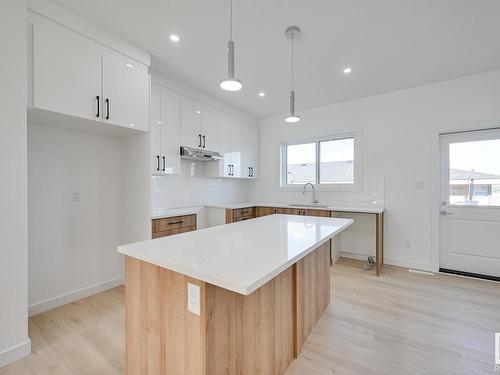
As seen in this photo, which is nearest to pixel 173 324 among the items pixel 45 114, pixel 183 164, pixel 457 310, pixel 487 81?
pixel 45 114

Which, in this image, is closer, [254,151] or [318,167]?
[318,167]

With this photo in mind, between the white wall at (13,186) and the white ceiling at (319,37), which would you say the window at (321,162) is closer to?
the white ceiling at (319,37)

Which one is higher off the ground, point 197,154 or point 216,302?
point 197,154

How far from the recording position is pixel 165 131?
10.3 feet

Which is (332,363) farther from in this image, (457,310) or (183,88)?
(183,88)

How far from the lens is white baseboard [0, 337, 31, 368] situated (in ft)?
5.31

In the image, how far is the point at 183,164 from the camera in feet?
12.5

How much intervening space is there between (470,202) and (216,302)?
12.6ft

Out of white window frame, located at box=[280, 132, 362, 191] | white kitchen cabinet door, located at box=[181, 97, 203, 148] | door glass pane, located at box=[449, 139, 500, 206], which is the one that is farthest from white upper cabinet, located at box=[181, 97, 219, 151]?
door glass pane, located at box=[449, 139, 500, 206]

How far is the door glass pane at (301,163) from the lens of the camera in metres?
4.53

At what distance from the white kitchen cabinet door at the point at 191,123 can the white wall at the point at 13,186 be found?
1.80 m

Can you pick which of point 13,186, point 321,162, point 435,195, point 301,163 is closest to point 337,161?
point 321,162

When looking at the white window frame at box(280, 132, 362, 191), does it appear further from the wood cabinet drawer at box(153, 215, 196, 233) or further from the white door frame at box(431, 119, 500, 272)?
the wood cabinet drawer at box(153, 215, 196, 233)

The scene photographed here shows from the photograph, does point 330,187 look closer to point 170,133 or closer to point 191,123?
point 191,123
